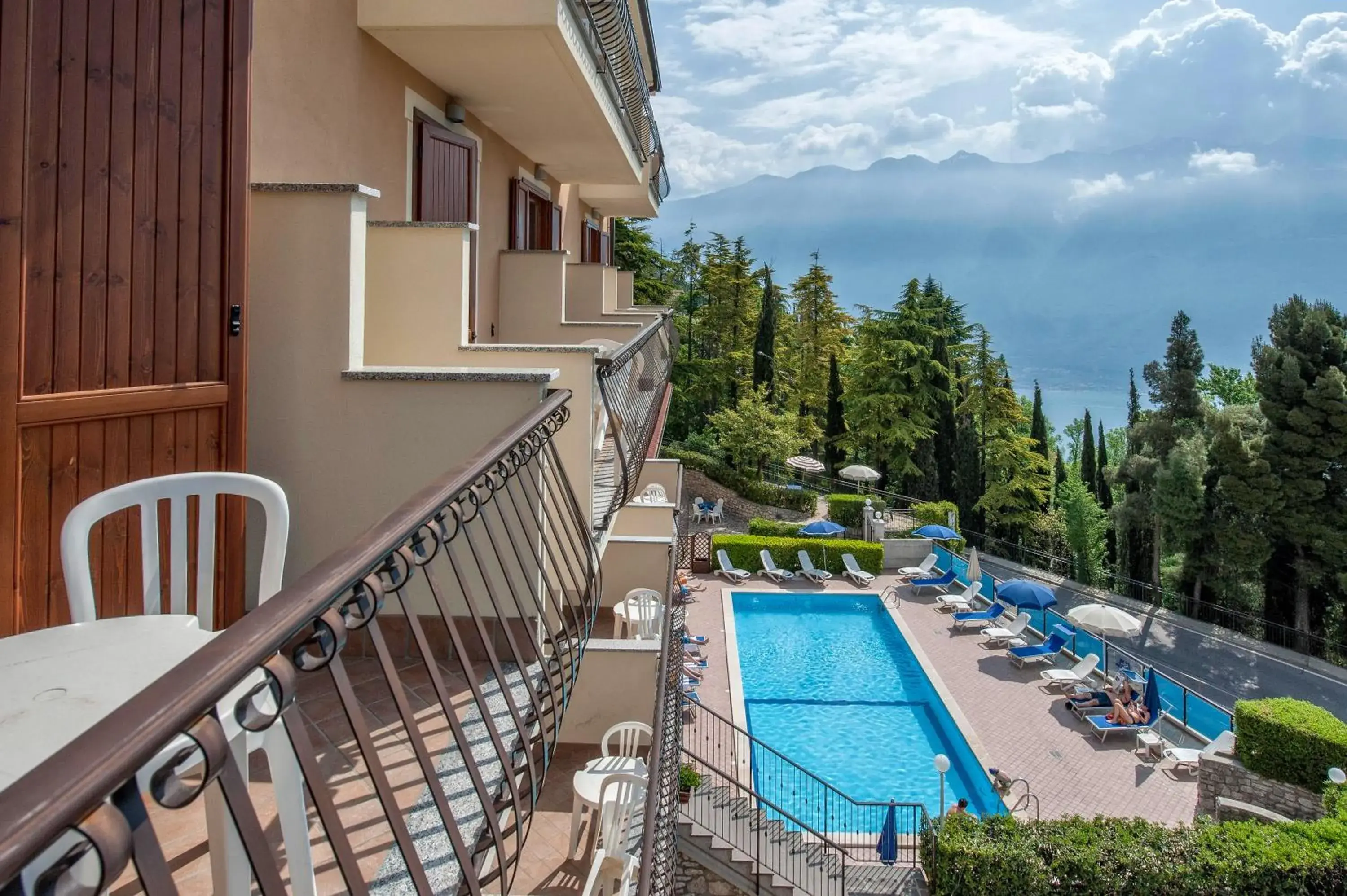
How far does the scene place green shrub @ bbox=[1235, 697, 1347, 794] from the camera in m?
13.3

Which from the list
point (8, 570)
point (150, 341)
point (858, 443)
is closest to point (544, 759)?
point (8, 570)

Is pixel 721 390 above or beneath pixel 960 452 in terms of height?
above

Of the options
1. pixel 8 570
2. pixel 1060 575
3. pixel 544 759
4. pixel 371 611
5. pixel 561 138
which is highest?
Answer: pixel 561 138

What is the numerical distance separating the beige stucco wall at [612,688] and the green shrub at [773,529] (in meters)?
22.1

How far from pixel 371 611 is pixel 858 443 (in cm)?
4255

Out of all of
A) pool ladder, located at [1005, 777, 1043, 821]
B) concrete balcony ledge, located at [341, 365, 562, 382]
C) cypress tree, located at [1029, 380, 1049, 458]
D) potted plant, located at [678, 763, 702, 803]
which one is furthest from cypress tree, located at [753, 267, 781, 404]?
concrete balcony ledge, located at [341, 365, 562, 382]

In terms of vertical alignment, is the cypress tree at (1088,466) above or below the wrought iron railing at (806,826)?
above

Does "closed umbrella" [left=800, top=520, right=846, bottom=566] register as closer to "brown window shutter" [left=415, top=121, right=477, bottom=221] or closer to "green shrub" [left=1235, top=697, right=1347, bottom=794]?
"green shrub" [left=1235, top=697, right=1347, bottom=794]

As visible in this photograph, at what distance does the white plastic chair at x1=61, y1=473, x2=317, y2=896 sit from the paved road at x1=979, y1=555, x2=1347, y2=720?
24021 millimetres

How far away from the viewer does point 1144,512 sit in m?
35.0

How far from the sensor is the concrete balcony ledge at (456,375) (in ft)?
15.8

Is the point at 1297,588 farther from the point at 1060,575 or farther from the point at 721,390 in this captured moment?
the point at 721,390

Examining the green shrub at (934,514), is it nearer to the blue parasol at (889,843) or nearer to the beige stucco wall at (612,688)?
the blue parasol at (889,843)

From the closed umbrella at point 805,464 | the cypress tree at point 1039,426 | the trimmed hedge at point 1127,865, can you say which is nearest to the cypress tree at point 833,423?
the closed umbrella at point 805,464
